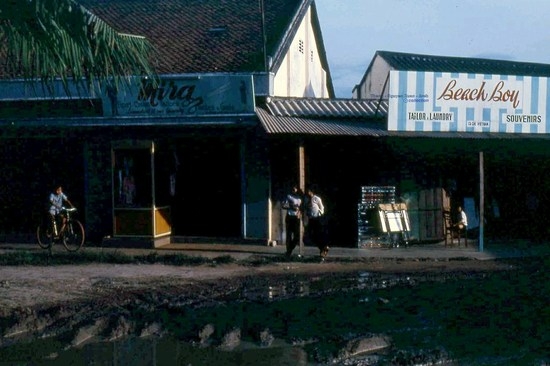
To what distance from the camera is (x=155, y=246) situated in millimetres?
20703

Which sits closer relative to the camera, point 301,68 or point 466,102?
point 466,102

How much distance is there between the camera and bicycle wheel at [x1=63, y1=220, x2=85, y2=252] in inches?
783

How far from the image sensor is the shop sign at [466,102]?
A: 65.0 feet

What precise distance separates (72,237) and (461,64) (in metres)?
20.0

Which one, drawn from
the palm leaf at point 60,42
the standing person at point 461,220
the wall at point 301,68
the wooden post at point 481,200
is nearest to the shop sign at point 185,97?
the wall at point 301,68

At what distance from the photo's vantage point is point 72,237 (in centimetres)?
2009

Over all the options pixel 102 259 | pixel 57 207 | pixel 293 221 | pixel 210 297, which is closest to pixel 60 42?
pixel 210 297

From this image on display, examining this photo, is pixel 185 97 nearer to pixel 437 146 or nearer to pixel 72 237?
pixel 72 237

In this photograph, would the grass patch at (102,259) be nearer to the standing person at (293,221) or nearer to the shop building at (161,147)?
the standing person at (293,221)

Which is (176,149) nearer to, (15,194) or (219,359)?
(15,194)

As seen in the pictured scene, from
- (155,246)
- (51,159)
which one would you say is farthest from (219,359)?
(51,159)

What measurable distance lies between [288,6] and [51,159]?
27.7 ft

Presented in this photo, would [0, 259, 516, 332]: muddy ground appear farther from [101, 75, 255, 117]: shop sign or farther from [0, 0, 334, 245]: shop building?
[101, 75, 255, 117]: shop sign

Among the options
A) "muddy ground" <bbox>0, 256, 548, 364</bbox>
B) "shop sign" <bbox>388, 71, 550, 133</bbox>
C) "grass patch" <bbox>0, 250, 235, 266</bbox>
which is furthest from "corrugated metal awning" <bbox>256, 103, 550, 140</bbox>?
"grass patch" <bbox>0, 250, 235, 266</bbox>
